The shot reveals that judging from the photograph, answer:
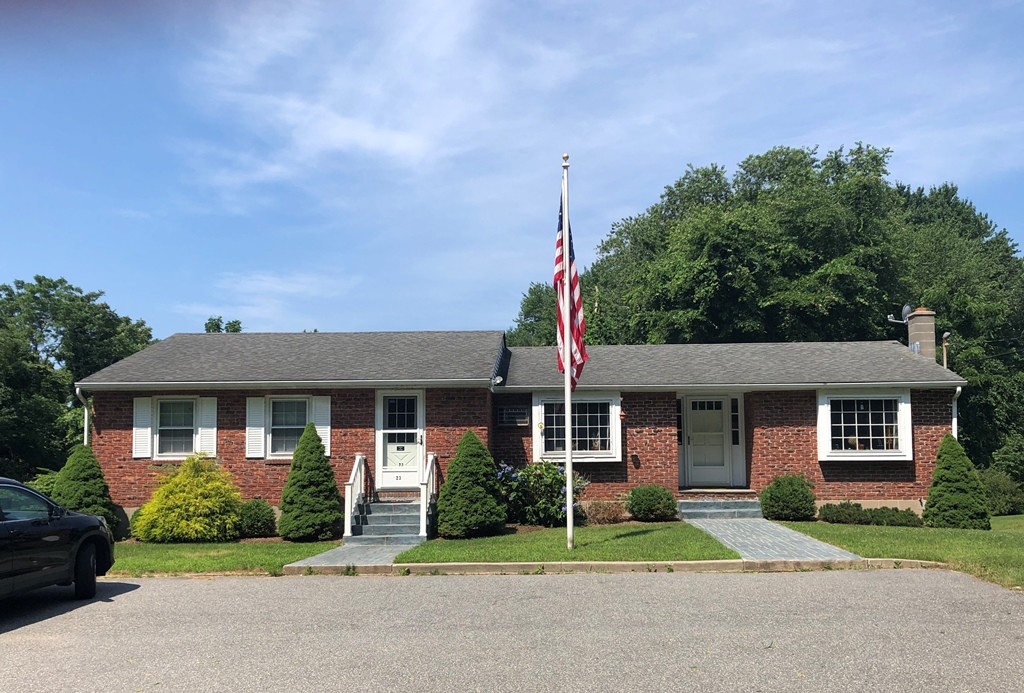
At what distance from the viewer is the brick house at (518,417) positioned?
59.3ft

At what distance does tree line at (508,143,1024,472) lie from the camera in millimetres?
29719

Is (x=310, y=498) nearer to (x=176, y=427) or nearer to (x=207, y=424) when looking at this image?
(x=207, y=424)

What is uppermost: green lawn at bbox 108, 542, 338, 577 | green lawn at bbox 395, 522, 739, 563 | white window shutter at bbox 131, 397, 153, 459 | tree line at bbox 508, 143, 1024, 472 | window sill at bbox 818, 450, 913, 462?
tree line at bbox 508, 143, 1024, 472

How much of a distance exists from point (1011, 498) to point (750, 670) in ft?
67.5

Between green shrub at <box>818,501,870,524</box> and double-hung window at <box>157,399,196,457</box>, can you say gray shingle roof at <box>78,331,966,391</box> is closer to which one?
double-hung window at <box>157,399,196,457</box>

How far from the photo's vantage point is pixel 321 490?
16.5 metres

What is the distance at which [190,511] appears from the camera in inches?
645

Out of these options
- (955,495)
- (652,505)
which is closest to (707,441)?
(652,505)

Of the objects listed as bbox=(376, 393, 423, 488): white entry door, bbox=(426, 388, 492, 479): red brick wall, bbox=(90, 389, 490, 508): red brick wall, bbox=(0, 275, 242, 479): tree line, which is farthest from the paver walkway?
bbox=(0, 275, 242, 479): tree line

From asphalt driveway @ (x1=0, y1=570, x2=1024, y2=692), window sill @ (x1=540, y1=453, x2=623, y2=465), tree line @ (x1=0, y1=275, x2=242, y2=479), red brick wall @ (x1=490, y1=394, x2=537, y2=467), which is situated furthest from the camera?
tree line @ (x1=0, y1=275, x2=242, y2=479)

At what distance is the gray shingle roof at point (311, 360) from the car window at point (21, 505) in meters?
7.99

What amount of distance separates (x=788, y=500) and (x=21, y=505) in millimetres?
14149

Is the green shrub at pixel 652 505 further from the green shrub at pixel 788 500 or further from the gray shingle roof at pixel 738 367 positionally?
the gray shingle roof at pixel 738 367

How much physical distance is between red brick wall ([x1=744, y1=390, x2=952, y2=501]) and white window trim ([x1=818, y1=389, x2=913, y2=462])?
31 centimetres
